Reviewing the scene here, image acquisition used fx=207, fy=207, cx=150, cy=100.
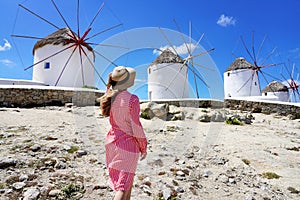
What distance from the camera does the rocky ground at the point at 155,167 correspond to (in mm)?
2922

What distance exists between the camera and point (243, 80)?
23.7 metres

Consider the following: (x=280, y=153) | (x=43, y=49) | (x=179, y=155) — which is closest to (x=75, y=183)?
(x=179, y=155)

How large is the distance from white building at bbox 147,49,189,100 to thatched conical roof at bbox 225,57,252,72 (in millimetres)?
8230

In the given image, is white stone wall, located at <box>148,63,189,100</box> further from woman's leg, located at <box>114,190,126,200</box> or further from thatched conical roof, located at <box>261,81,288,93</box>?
woman's leg, located at <box>114,190,126,200</box>

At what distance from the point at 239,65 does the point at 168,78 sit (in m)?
9.90

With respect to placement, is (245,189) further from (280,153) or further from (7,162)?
(7,162)

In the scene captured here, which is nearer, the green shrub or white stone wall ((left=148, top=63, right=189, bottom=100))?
the green shrub

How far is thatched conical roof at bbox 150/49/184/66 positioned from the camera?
65.4 feet

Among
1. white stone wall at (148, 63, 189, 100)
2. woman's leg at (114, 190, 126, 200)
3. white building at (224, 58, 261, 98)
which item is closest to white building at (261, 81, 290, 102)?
white building at (224, 58, 261, 98)

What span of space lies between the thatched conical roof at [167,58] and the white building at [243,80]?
8.61 m

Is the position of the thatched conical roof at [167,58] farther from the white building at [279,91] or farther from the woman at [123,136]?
the woman at [123,136]

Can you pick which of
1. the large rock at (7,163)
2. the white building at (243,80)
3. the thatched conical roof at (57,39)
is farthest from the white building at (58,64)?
the white building at (243,80)

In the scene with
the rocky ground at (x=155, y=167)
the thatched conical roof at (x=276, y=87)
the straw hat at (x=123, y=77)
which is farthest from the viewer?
the thatched conical roof at (x=276, y=87)

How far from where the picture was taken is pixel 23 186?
2768 millimetres
